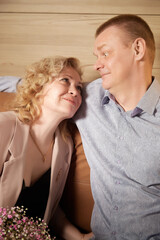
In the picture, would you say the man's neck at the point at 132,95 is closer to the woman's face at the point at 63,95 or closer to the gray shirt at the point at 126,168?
the gray shirt at the point at 126,168

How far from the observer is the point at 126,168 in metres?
1.16

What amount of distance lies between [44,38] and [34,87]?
54cm

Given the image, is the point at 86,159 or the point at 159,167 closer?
the point at 159,167

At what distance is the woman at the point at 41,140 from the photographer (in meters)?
1.17

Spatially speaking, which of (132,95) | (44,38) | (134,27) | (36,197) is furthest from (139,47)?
(36,197)

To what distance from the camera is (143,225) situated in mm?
1118

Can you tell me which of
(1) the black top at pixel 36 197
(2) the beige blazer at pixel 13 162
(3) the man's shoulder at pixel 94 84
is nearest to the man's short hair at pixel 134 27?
(3) the man's shoulder at pixel 94 84

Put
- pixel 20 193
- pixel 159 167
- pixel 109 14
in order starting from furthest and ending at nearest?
pixel 109 14 → pixel 20 193 → pixel 159 167

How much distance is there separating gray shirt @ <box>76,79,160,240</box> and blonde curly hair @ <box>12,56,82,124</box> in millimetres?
332

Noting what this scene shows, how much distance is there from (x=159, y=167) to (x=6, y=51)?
1403 millimetres

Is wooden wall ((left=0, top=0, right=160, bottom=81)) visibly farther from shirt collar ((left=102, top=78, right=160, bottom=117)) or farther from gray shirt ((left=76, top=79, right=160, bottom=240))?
gray shirt ((left=76, top=79, right=160, bottom=240))

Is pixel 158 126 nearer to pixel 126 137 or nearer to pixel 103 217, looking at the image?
pixel 126 137

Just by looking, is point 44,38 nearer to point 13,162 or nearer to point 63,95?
point 63,95

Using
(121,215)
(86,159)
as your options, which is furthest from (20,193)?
(121,215)
